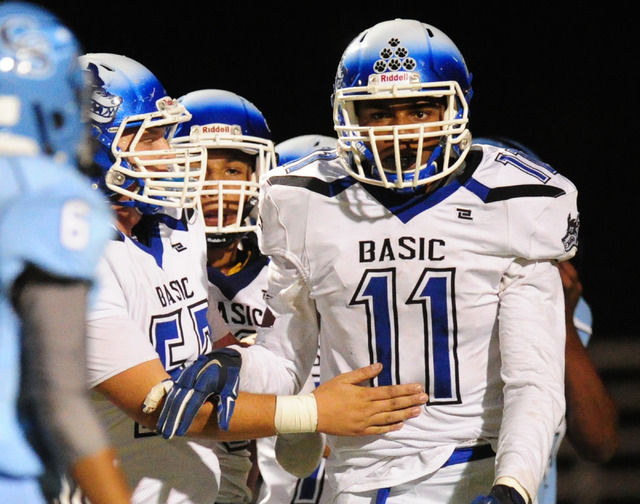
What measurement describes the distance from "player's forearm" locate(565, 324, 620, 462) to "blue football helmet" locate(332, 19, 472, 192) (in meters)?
0.67

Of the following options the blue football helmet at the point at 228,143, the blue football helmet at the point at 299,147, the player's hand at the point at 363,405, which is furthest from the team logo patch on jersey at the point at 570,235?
the blue football helmet at the point at 299,147

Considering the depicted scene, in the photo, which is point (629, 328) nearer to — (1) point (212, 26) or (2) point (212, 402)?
(1) point (212, 26)

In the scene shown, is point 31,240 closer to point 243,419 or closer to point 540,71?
point 243,419

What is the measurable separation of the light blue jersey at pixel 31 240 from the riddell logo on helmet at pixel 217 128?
75.0 inches

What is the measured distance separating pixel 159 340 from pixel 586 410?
3.51ft

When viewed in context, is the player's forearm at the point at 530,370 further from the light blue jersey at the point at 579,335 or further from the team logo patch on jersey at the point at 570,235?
the light blue jersey at the point at 579,335

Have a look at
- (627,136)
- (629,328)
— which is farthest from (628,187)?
(629,328)

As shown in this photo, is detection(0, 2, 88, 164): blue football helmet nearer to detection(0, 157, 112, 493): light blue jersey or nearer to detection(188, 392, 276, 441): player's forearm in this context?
detection(0, 157, 112, 493): light blue jersey

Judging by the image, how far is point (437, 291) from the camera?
7.07 feet

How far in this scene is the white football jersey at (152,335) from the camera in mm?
2049

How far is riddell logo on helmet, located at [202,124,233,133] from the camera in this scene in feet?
10.3

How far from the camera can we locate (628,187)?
14.9 feet

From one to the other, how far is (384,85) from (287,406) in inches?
27.2

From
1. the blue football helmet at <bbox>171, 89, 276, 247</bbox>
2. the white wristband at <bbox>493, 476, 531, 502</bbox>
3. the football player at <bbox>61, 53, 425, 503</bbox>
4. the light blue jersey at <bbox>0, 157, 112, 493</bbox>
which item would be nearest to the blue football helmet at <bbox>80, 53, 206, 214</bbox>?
the football player at <bbox>61, 53, 425, 503</bbox>
